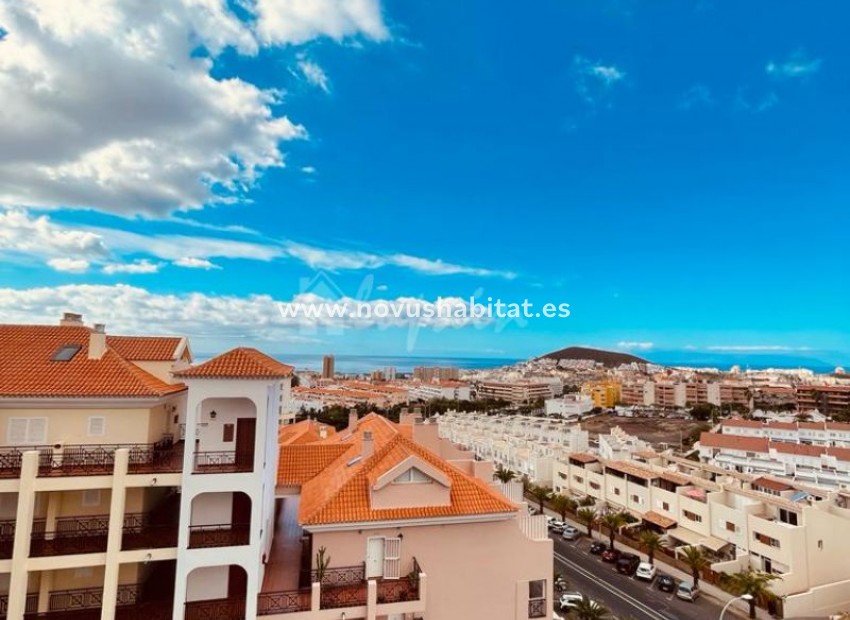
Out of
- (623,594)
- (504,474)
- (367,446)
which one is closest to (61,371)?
(367,446)

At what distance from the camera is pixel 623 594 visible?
29.7 meters

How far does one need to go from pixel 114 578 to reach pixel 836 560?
125 ft

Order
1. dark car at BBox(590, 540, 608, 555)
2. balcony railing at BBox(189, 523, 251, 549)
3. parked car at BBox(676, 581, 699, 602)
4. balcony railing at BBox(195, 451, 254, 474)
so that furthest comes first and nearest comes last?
dark car at BBox(590, 540, 608, 555) → parked car at BBox(676, 581, 699, 602) → balcony railing at BBox(195, 451, 254, 474) → balcony railing at BBox(189, 523, 251, 549)

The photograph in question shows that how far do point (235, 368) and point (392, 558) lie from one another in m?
6.75

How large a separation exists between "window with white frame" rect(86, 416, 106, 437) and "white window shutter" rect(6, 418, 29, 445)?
1.43 metres

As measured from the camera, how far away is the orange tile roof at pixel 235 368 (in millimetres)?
12180

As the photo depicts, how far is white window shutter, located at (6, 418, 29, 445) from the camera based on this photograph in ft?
40.6

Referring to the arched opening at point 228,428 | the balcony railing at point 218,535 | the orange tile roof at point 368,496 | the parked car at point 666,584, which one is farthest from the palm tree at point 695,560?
the arched opening at point 228,428

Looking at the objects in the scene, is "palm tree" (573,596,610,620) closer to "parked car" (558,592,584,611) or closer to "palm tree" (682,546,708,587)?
"parked car" (558,592,584,611)

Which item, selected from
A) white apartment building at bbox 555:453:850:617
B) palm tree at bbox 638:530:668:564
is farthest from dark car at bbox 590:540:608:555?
white apartment building at bbox 555:453:850:617

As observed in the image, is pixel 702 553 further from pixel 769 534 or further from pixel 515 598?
pixel 515 598

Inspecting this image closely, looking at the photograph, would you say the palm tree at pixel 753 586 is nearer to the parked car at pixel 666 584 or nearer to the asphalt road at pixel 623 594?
the asphalt road at pixel 623 594

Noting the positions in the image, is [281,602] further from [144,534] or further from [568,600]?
Answer: [568,600]

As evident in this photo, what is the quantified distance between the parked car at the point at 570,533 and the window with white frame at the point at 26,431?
1470 inches
